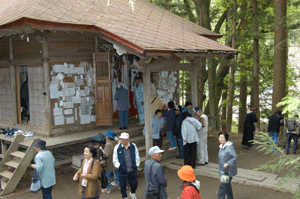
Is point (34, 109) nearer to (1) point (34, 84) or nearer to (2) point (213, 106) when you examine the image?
(1) point (34, 84)

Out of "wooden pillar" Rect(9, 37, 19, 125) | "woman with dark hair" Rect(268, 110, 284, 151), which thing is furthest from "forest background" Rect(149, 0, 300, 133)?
"wooden pillar" Rect(9, 37, 19, 125)

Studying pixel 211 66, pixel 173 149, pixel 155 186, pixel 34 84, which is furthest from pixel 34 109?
pixel 211 66

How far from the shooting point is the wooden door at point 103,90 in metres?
11.4

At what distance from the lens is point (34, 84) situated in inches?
426

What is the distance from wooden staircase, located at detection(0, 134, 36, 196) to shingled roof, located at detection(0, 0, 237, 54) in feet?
12.4

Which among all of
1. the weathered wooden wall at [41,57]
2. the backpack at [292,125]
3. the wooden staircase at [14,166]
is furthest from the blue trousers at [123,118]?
the backpack at [292,125]

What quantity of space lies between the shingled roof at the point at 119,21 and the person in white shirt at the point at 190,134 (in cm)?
234

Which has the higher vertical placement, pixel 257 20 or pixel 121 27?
pixel 257 20

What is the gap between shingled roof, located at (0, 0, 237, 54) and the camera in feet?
30.0

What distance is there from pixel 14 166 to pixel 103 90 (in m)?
4.19

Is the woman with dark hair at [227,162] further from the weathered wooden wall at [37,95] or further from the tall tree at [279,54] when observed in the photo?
the tall tree at [279,54]

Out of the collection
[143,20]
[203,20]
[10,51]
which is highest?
[203,20]

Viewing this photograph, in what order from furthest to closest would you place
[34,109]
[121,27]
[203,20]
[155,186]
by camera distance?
[203,20] → [34,109] → [121,27] → [155,186]

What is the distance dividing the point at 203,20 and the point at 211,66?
310 centimetres
